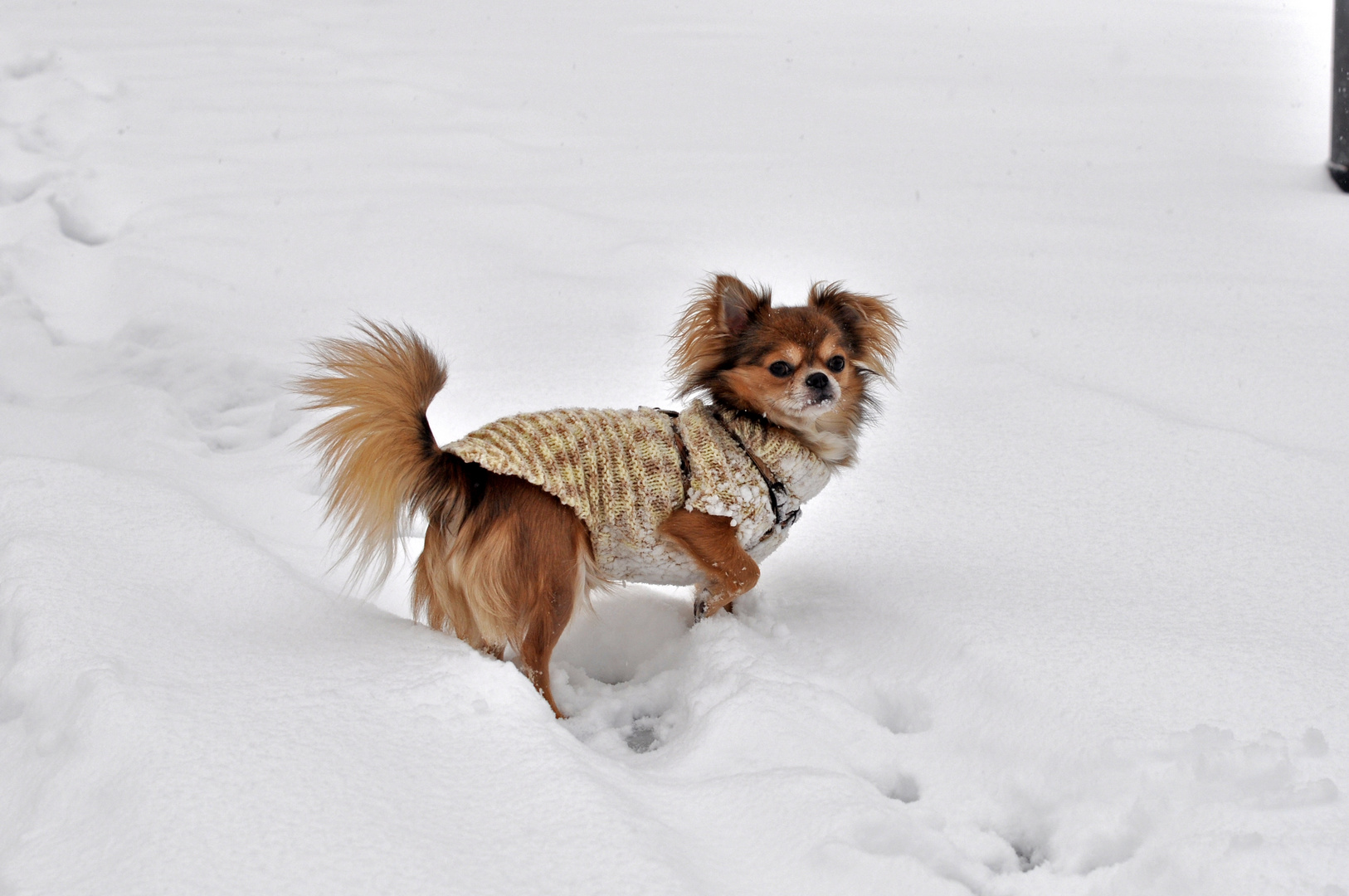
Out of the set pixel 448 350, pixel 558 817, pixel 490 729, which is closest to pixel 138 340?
pixel 448 350

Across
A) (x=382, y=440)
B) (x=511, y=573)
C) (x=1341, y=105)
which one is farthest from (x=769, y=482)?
(x=1341, y=105)

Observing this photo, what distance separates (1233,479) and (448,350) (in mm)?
2807

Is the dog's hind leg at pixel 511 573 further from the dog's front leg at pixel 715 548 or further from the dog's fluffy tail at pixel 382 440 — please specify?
the dog's front leg at pixel 715 548

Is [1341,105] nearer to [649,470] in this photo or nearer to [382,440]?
[649,470]

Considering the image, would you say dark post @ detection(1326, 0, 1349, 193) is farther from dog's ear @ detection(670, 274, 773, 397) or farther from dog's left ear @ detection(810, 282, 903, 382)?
dog's ear @ detection(670, 274, 773, 397)

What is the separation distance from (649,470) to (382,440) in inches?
25.5

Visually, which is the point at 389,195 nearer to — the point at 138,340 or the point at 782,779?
the point at 138,340

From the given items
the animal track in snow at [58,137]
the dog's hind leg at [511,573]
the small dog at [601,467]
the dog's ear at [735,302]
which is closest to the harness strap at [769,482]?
the small dog at [601,467]

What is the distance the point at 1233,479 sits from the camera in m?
3.11

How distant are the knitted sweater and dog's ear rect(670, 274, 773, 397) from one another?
0.35 ft

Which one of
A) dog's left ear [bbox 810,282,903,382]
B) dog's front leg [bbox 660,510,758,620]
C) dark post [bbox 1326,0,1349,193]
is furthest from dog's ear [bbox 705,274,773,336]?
dark post [bbox 1326,0,1349,193]

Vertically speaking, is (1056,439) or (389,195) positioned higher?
(389,195)

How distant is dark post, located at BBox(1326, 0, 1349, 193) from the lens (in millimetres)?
4648

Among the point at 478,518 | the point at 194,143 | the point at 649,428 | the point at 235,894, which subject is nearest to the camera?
the point at 235,894
